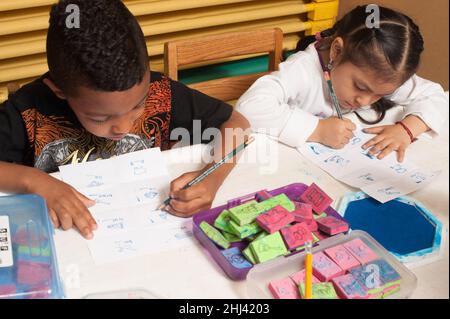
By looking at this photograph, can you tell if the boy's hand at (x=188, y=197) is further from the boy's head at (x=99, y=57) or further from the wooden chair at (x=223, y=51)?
the wooden chair at (x=223, y=51)

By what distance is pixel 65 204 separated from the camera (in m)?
0.80

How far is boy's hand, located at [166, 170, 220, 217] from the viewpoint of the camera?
81cm

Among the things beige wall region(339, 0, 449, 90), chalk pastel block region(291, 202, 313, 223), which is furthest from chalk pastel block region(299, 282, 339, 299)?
beige wall region(339, 0, 449, 90)

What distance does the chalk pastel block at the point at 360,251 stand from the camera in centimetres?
70

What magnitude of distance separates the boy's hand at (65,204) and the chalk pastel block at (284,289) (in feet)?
0.92

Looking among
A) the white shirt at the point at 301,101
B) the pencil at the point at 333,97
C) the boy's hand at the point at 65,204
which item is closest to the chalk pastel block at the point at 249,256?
the boy's hand at the point at 65,204

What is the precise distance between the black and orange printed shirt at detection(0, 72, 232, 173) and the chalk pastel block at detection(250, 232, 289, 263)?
1.39 ft

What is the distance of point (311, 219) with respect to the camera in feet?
2.48

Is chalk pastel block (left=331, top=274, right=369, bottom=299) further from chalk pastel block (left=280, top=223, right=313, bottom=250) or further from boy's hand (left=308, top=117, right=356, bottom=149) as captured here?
boy's hand (left=308, top=117, right=356, bottom=149)

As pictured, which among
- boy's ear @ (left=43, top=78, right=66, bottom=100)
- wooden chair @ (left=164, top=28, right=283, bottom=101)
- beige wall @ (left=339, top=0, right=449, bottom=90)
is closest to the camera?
boy's ear @ (left=43, top=78, right=66, bottom=100)

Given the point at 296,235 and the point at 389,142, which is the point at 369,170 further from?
the point at 296,235
